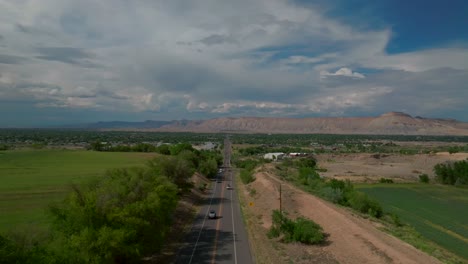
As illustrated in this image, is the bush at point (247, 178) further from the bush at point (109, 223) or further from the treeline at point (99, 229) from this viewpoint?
the bush at point (109, 223)

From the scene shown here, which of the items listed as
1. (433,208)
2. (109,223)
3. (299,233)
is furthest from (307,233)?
(433,208)

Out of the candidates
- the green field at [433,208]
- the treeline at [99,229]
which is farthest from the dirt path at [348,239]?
the treeline at [99,229]

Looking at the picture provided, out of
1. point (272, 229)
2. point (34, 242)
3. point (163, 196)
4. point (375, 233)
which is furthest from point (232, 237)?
point (34, 242)

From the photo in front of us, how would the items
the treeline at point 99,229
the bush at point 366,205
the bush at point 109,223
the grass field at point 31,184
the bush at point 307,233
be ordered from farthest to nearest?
the bush at point 366,205 → the grass field at point 31,184 → the bush at point 307,233 → the bush at point 109,223 → the treeline at point 99,229

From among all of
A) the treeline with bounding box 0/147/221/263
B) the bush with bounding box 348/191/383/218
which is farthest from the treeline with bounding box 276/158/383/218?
the treeline with bounding box 0/147/221/263

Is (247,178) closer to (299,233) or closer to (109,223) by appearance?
(299,233)

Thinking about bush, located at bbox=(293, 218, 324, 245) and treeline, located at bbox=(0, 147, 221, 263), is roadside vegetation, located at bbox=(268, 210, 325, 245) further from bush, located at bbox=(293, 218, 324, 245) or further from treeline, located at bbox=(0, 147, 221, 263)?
treeline, located at bbox=(0, 147, 221, 263)
